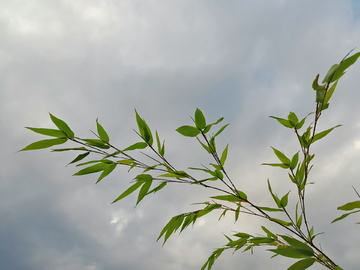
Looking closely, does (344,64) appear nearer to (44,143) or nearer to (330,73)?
(330,73)

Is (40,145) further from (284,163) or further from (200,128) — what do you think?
(284,163)

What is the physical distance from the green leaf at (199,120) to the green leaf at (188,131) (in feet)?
0.08

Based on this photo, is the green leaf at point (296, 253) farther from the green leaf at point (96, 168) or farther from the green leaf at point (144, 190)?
the green leaf at point (96, 168)

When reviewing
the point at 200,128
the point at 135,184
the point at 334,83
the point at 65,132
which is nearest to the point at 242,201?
the point at 200,128

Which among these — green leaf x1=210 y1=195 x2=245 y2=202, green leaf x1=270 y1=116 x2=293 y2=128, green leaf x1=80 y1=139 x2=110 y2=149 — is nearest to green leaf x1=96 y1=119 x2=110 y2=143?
green leaf x1=80 y1=139 x2=110 y2=149

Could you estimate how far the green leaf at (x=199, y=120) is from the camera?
44.1 inches

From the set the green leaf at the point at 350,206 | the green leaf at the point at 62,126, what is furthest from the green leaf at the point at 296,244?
the green leaf at the point at 62,126

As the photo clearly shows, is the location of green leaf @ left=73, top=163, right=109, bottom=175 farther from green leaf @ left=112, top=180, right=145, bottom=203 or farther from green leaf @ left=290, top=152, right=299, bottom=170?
green leaf @ left=290, top=152, right=299, bottom=170

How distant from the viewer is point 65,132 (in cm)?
109

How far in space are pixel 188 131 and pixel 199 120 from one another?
8 cm

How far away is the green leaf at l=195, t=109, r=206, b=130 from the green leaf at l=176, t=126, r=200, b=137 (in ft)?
0.08

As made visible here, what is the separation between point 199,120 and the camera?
113 centimetres

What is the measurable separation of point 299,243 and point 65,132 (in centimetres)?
110

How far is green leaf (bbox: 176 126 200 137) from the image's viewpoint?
1.15 metres
